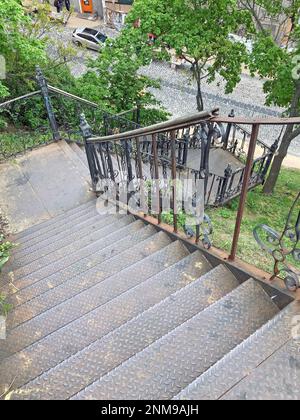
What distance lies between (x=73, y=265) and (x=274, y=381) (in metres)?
2.09

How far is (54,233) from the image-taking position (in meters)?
4.17

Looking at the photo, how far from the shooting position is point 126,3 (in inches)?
766

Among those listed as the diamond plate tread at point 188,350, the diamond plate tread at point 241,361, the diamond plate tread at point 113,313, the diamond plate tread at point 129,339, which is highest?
the diamond plate tread at point 241,361

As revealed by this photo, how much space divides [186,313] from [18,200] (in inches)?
150

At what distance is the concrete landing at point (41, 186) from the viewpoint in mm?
4859

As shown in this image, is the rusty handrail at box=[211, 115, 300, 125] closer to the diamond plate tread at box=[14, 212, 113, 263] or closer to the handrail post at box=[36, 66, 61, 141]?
the diamond plate tread at box=[14, 212, 113, 263]

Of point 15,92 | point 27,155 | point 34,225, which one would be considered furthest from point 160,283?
point 15,92

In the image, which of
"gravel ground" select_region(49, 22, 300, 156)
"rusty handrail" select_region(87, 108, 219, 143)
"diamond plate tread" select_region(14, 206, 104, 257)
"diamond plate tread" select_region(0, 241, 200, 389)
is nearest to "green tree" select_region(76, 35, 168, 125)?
"gravel ground" select_region(49, 22, 300, 156)

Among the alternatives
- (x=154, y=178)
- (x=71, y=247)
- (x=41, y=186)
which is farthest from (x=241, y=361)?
(x=41, y=186)

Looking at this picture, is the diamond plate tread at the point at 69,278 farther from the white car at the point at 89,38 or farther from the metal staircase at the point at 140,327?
the white car at the point at 89,38

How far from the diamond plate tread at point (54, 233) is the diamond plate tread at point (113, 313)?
5.31 ft

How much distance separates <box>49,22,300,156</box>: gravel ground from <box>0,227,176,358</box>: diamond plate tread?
10213 mm

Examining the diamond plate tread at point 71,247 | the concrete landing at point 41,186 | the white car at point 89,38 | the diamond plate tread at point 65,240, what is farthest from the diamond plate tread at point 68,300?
the white car at point 89,38

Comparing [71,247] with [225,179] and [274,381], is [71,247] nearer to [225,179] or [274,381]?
[274,381]
